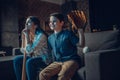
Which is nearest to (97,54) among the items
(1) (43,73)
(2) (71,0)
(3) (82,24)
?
(3) (82,24)

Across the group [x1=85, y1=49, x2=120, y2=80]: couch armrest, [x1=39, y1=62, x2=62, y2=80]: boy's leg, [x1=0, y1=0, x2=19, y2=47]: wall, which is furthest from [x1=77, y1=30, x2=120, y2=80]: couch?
[x1=0, y1=0, x2=19, y2=47]: wall

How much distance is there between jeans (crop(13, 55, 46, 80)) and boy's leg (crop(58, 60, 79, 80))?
413 millimetres

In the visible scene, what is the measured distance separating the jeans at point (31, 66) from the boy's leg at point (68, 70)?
41cm

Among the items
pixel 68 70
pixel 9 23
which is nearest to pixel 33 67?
pixel 68 70

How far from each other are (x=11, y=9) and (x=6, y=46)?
2.94ft

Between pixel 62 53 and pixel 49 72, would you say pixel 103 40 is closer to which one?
pixel 62 53

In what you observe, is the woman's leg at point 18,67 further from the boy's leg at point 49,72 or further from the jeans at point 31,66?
the boy's leg at point 49,72

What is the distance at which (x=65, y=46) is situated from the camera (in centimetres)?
276

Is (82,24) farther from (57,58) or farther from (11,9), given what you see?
(11,9)

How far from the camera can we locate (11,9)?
599 cm

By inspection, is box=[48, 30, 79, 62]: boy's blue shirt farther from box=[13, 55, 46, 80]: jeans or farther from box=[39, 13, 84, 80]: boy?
box=[13, 55, 46, 80]: jeans

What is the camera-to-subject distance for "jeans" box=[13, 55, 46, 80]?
9.49 ft

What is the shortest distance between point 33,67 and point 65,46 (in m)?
0.47

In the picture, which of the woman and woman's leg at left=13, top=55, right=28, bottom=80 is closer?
the woman
